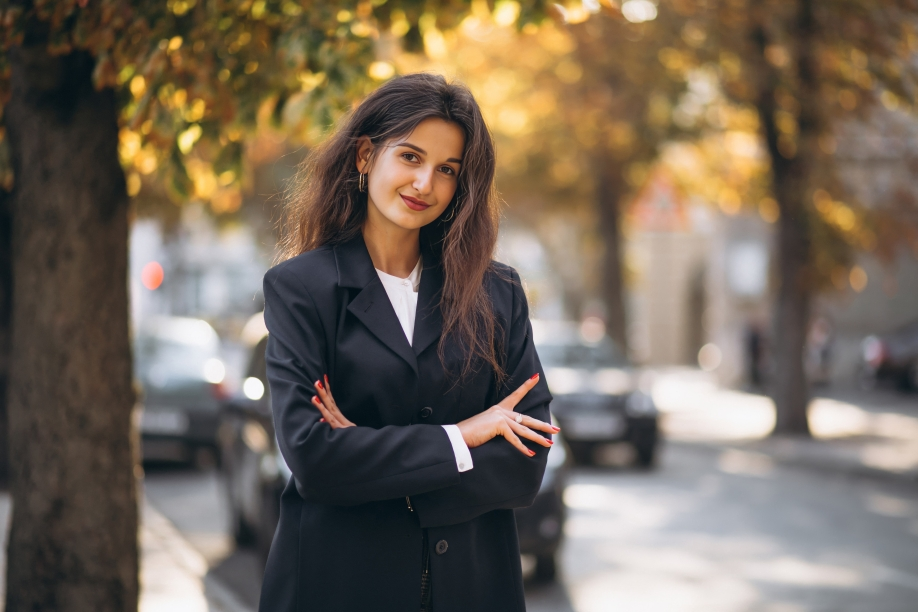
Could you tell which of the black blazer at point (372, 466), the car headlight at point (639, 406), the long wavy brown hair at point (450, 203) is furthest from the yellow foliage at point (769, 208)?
the black blazer at point (372, 466)

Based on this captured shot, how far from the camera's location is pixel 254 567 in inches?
296

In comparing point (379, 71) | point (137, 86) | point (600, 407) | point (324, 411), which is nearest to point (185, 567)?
point (137, 86)

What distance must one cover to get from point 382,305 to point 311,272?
18cm

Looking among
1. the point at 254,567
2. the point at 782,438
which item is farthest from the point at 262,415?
the point at 782,438

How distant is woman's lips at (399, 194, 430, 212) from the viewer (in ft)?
8.32

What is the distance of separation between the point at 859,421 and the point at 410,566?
63.2 feet

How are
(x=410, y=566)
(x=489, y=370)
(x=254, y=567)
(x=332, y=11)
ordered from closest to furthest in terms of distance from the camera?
(x=410, y=566), (x=489, y=370), (x=332, y=11), (x=254, y=567)

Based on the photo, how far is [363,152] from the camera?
8.65ft

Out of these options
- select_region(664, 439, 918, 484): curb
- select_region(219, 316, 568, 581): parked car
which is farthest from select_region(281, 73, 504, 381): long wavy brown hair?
select_region(664, 439, 918, 484): curb

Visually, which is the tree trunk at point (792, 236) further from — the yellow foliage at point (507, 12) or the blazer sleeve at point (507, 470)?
the blazer sleeve at point (507, 470)

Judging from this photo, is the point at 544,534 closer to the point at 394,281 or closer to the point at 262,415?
the point at 262,415

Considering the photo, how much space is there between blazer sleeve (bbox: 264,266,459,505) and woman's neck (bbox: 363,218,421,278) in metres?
0.30

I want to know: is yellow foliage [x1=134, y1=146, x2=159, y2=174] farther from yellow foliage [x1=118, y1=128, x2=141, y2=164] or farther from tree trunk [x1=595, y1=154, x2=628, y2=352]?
tree trunk [x1=595, y1=154, x2=628, y2=352]

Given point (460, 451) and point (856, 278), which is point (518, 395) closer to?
point (460, 451)
